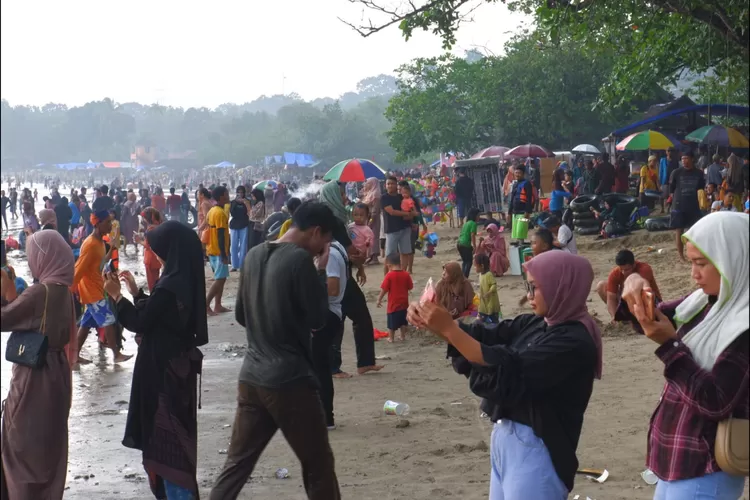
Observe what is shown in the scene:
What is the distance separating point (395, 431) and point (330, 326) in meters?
0.91

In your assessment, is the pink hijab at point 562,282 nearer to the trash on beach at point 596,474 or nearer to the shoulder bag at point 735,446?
the shoulder bag at point 735,446

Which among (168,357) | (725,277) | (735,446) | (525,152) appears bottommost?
(168,357)

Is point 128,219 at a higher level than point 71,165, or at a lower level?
lower

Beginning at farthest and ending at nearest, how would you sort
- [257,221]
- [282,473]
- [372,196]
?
[257,221]
[372,196]
[282,473]

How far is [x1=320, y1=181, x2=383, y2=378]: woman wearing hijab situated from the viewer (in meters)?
7.90

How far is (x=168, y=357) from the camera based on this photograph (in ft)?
16.4

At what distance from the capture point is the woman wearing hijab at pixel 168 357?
4.97 metres

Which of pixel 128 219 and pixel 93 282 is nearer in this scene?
pixel 93 282

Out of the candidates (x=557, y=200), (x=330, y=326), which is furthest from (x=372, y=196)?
(x=330, y=326)

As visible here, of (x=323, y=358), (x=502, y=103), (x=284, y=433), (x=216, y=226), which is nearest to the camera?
(x=284, y=433)

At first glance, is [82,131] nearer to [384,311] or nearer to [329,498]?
[384,311]

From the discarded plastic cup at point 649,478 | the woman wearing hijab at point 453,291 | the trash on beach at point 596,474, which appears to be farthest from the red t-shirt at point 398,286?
the discarded plastic cup at point 649,478

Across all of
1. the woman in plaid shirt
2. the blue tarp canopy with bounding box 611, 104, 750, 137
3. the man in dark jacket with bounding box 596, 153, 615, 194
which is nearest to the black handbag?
the woman in plaid shirt

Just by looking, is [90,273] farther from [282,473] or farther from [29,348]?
[29,348]
